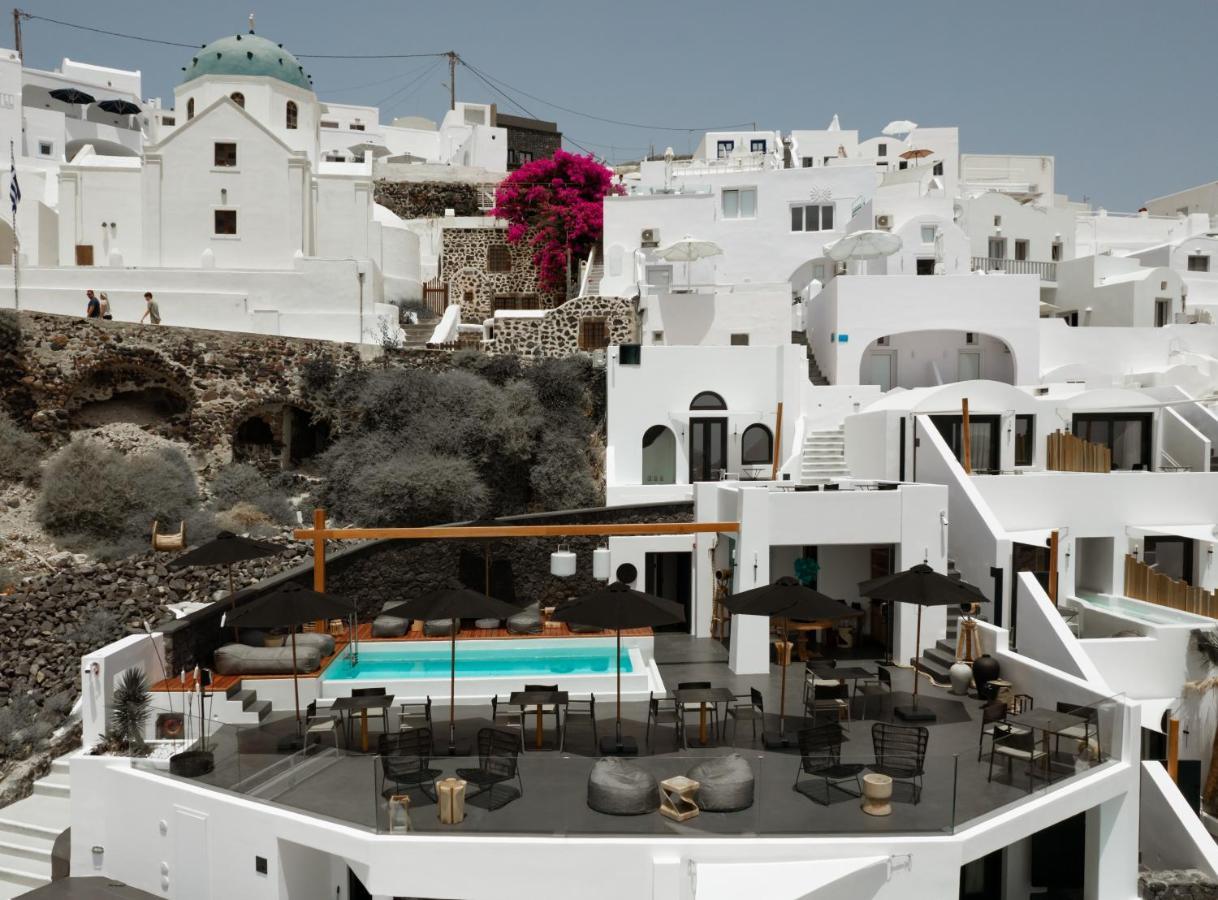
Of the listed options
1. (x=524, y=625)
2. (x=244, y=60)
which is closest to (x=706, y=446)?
(x=524, y=625)

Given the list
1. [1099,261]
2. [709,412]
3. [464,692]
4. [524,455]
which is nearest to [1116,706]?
[464,692]

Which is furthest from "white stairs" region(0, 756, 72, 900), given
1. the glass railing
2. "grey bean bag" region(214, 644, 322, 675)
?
the glass railing

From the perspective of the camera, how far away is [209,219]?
1262 inches

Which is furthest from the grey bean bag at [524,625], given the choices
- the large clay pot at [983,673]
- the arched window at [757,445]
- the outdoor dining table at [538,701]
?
the arched window at [757,445]

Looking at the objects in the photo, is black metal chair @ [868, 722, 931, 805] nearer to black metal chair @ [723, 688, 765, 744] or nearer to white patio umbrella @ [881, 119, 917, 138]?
black metal chair @ [723, 688, 765, 744]

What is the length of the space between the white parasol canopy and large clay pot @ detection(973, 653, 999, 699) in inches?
673

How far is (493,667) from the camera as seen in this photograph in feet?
54.0

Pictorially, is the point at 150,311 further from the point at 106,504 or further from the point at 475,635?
the point at 475,635

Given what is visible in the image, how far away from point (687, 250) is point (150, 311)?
53.5 feet

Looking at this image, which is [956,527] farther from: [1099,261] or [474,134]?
[474,134]

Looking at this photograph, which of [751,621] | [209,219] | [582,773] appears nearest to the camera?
[582,773]

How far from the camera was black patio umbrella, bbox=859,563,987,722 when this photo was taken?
13.8 metres

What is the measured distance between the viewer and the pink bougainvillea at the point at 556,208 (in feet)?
128

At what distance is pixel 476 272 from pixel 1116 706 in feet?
109
